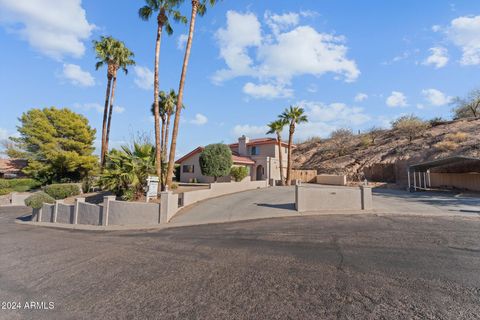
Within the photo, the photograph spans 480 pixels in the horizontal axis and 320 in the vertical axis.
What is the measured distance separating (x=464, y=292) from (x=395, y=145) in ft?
123

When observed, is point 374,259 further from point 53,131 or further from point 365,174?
point 53,131

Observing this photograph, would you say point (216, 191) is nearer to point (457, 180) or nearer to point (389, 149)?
point (457, 180)

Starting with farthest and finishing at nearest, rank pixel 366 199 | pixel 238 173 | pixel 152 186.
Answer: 1. pixel 238 173
2. pixel 152 186
3. pixel 366 199

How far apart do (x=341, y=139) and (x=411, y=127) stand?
1180 cm

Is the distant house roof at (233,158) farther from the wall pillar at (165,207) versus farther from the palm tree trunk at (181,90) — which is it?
the wall pillar at (165,207)

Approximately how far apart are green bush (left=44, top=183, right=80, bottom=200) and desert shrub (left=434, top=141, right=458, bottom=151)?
138 feet

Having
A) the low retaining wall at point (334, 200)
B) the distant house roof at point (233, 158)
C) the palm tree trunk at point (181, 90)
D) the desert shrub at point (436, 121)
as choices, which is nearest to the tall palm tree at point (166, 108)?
the distant house roof at point (233, 158)

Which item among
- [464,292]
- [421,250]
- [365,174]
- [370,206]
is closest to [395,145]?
[365,174]

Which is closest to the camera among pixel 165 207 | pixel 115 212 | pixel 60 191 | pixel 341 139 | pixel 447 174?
pixel 165 207

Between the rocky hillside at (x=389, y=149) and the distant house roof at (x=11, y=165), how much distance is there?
152 feet

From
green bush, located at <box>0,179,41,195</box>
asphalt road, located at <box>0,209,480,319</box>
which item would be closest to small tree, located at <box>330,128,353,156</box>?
asphalt road, located at <box>0,209,480,319</box>

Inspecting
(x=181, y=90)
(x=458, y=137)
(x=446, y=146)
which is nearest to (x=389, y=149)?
(x=446, y=146)

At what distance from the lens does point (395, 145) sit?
35.6m

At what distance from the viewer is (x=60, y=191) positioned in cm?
2150
